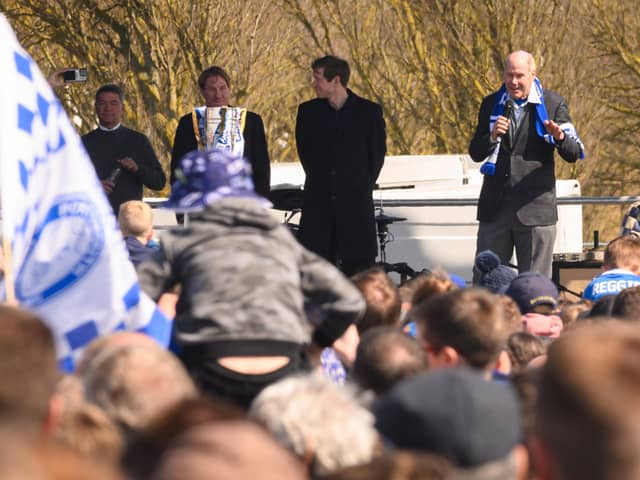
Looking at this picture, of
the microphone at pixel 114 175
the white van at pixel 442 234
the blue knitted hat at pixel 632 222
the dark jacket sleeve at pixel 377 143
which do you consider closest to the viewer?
the dark jacket sleeve at pixel 377 143

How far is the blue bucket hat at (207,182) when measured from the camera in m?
5.02

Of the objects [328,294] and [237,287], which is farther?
[328,294]

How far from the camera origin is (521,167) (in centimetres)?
937

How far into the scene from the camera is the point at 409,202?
12.6 m

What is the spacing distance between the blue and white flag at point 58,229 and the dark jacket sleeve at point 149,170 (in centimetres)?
449

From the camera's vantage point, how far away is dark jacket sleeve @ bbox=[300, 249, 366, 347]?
197 inches

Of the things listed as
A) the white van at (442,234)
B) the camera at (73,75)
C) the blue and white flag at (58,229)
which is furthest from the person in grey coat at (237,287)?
the white van at (442,234)

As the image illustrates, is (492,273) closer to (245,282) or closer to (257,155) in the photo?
(257,155)

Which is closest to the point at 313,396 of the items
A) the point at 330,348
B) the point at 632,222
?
the point at 330,348

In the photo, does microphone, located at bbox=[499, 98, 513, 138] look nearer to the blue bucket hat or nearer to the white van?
the white van

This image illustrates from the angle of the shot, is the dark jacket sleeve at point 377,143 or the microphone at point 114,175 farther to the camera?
the microphone at point 114,175

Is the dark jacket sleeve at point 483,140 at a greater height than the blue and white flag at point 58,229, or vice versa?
the blue and white flag at point 58,229

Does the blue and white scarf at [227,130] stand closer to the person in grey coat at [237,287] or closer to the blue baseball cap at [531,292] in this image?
the blue baseball cap at [531,292]

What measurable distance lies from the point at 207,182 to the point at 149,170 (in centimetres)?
484
